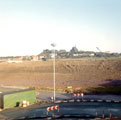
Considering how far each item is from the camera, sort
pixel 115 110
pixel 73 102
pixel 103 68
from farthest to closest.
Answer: pixel 103 68, pixel 73 102, pixel 115 110

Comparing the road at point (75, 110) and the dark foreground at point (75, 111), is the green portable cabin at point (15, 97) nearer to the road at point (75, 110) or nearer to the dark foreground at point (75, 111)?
the road at point (75, 110)

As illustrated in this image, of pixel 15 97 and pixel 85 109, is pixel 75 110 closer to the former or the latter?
pixel 85 109

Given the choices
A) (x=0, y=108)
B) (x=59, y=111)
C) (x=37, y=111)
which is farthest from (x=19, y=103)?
(x=59, y=111)

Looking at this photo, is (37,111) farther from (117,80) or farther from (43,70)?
(43,70)

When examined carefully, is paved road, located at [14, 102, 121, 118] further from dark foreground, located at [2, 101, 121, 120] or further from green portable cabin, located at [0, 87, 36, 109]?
green portable cabin, located at [0, 87, 36, 109]

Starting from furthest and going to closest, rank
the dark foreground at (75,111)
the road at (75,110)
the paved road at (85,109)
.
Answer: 1. the road at (75,110)
2. the paved road at (85,109)
3. the dark foreground at (75,111)

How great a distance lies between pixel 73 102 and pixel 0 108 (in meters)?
14.0

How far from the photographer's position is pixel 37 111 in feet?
123

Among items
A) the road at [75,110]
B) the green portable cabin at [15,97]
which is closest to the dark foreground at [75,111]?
the road at [75,110]

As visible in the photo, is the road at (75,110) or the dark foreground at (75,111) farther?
the road at (75,110)

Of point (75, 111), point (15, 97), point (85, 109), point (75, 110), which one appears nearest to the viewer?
point (75, 111)

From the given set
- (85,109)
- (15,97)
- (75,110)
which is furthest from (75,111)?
(15,97)

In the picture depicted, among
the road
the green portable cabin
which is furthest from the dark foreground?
the green portable cabin

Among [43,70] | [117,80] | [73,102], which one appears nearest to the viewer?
[73,102]
